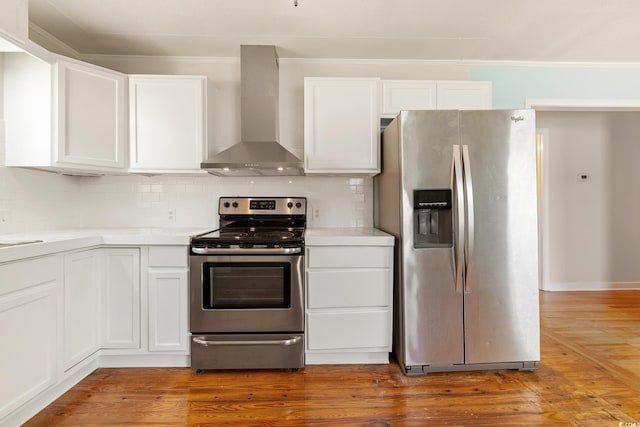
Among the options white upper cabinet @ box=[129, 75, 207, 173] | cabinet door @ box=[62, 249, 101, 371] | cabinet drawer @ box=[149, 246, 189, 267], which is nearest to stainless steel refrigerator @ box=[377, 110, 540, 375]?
cabinet drawer @ box=[149, 246, 189, 267]

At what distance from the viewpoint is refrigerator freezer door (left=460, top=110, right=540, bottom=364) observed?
225 centimetres

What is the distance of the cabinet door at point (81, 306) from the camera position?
6.72 feet

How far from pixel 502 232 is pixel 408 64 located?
1752 mm

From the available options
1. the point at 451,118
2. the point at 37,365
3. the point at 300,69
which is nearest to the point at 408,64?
the point at 300,69

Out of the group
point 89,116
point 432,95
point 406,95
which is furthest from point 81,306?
point 432,95

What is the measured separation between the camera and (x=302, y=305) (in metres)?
2.37

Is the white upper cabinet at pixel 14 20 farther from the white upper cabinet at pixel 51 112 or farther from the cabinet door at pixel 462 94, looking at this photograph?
the cabinet door at pixel 462 94

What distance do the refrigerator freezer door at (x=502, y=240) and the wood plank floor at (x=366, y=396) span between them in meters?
0.25

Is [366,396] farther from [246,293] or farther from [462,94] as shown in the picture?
[462,94]

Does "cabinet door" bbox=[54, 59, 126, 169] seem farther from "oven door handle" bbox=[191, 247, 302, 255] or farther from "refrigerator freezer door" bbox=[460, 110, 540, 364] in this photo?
"refrigerator freezer door" bbox=[460, 110, 540, 364]

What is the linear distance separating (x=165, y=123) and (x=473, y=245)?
8.01 feet

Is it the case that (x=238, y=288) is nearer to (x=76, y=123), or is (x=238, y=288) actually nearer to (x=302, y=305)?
(x=302, y=305)

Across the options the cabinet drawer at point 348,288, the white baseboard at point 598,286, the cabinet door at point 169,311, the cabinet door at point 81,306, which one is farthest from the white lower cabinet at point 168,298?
the white baseboard at point 598,286

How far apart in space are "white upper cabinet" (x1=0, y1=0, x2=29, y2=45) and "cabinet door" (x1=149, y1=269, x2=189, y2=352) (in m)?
1.55
